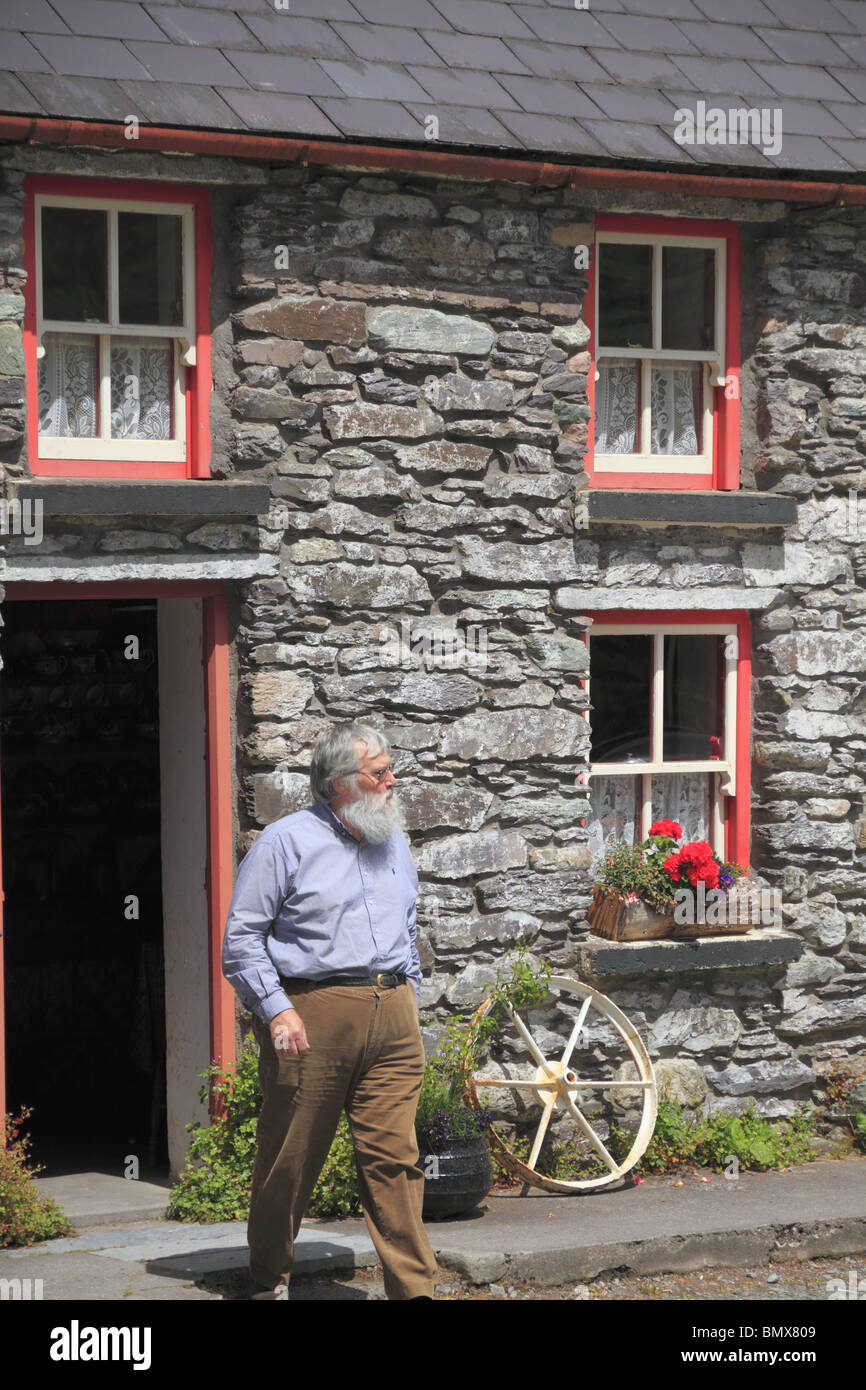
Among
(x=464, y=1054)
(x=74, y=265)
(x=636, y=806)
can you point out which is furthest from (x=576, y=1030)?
(x=74, y=265)

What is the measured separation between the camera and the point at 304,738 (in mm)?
7750

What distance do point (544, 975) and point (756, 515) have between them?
7.76 ft

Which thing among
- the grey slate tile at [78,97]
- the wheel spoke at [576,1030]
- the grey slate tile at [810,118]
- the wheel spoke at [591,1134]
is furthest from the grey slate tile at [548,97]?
the wheel spoke at [591,1134]

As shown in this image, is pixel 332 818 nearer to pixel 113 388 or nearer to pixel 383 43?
pixel 113 388

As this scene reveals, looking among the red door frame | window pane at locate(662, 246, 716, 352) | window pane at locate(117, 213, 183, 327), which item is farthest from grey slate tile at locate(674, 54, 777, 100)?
the red door frame

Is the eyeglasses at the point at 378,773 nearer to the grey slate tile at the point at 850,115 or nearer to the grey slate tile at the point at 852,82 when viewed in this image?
the grey slate tile at the point at 850,115

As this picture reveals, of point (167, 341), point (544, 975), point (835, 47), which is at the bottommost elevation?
point (544, 975)

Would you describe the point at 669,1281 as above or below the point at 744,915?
below

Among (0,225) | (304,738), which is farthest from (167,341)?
(304,738)

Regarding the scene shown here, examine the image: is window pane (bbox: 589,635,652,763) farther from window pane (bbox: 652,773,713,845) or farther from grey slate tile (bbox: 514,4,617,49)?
grey slate tile (bbox: 514,4,617,49)

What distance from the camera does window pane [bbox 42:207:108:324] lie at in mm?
7492

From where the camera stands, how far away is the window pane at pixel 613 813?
8.64 metres

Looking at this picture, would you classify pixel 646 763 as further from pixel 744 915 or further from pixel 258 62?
pixel 258 62

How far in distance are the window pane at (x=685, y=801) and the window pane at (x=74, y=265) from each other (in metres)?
3.41
